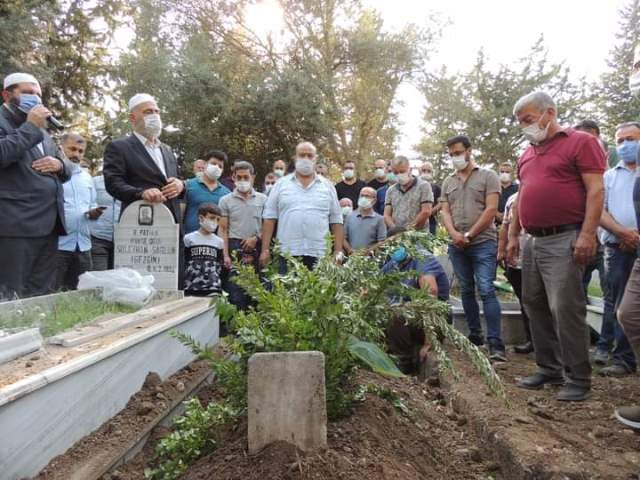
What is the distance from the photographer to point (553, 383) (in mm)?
3848

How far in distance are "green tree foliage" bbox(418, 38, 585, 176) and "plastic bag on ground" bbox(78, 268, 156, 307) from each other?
21406 millimetres

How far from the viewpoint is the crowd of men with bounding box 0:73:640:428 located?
352cm

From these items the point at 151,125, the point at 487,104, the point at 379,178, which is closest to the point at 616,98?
the point at 487,104

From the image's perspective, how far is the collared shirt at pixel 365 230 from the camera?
22.2 ft

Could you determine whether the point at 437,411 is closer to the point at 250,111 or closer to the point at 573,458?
the point at 573,458

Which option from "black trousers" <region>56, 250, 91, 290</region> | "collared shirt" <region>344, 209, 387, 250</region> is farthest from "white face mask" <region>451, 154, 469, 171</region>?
"black trousers" <region>56, 250, 91, 290</region>

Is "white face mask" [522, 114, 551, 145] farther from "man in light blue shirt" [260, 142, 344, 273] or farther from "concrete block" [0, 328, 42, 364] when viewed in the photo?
"concrete block" [0, 328, 42, 364]

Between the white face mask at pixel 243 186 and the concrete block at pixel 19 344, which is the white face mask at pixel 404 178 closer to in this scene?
the white face mask at pixel 243 186

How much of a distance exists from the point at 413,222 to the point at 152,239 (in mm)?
2249

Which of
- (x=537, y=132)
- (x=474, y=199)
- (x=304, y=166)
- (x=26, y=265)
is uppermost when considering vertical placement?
(x=537, y=132)

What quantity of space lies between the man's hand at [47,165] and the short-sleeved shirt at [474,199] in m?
3.37

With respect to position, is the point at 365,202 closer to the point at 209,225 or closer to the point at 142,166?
the point at 209,225

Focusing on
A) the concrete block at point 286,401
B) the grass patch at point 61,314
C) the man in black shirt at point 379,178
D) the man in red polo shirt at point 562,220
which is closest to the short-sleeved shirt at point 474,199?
the man in red polo shirt at point 562,220

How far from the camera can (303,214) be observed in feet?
15.9
